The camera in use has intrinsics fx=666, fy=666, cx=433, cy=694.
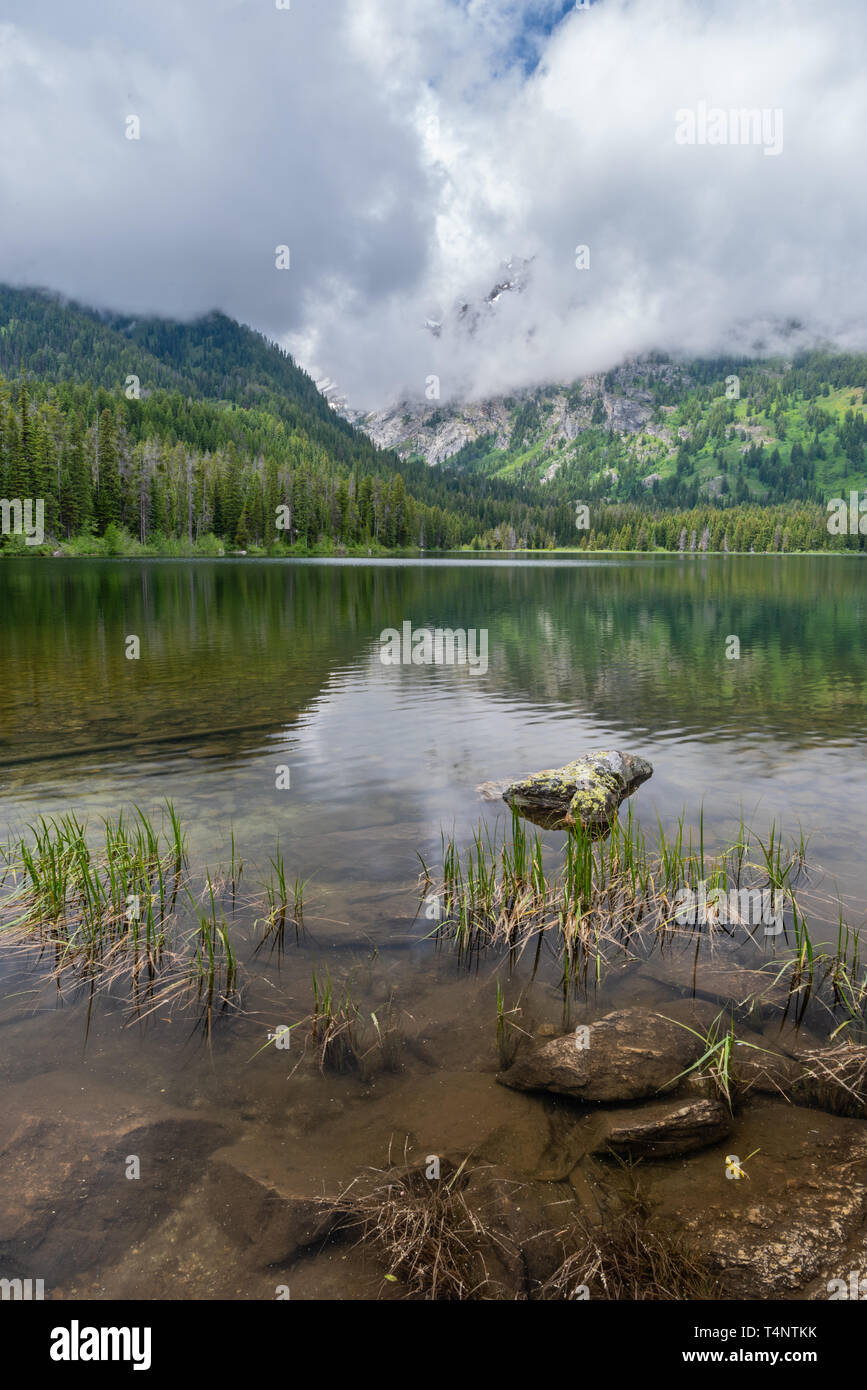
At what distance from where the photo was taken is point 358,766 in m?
16.5

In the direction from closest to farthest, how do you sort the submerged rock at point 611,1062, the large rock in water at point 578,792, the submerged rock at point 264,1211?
the submerged rock at point 264,1211, the submerged rock at point 611,1062, the large rock in water at point 578,792

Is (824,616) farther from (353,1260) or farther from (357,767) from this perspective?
(353,1260)

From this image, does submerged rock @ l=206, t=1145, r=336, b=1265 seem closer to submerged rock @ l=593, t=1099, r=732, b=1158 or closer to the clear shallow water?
the clear shallow water

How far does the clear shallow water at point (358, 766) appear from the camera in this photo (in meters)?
6.39

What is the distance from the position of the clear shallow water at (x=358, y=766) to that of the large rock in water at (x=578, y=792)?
0.77 m

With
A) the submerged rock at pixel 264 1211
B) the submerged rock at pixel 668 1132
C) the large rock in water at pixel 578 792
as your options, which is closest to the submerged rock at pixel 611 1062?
the submerged rock at pixel 668 1132

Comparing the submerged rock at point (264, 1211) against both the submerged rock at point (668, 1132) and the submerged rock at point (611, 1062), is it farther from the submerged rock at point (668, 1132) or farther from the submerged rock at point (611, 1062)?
the submerged rock at point (668, 1132)

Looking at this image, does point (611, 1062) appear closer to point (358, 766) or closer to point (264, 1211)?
point (264, 1211)

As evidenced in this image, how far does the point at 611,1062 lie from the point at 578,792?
701 centimetres

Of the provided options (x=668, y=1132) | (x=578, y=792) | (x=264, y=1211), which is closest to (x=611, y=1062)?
(x=668, y=1132)

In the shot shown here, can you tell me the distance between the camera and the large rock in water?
1275 centimetres

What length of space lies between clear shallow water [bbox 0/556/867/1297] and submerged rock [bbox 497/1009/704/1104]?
0.42 meters

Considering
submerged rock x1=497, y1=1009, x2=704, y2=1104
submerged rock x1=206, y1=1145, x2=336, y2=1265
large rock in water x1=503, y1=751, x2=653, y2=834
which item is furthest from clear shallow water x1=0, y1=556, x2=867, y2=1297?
large rock in water x1=503, y1=751, x2=653, y2=834
